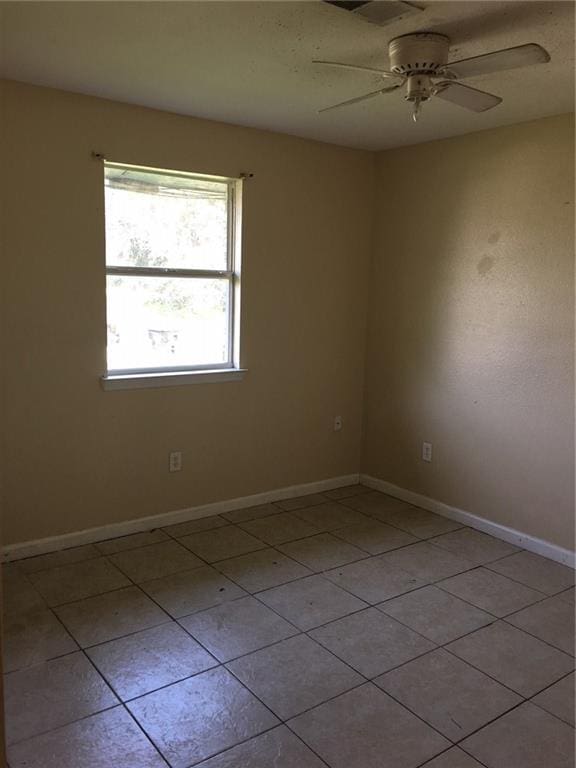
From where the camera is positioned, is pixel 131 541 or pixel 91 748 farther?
pixel 131 541

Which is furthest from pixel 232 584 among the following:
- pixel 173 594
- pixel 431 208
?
pixel 431 208

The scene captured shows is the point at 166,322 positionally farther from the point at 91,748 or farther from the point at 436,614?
the point at 91,748

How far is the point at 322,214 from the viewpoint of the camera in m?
4.17

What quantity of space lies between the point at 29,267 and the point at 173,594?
176cm

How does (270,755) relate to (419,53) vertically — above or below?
below

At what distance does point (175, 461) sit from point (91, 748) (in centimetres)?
194

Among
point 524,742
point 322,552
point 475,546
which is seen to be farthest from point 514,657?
point 322,552

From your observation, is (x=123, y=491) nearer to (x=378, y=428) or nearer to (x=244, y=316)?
(x=244, y=316)

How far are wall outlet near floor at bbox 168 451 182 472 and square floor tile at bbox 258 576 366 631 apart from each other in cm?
108

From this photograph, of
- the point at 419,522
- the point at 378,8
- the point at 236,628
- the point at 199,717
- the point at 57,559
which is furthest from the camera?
the point at 419,522

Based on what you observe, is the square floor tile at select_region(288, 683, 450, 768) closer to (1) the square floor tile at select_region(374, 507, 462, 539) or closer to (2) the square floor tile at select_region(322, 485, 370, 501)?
(1) the square floor tile at select_region(374, 507, 462, 539)

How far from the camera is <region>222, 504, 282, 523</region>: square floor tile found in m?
3.94

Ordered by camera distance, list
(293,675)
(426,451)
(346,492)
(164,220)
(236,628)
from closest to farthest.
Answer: (293,675) → (236,628) → (164,220) → (426,451) → (346,492)

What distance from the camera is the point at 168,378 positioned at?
3674 mm
